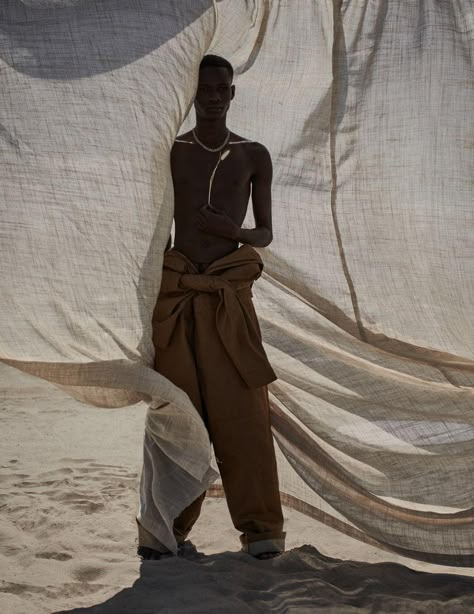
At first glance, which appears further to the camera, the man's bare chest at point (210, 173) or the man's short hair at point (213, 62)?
the man's bare chest at point (210, 173)

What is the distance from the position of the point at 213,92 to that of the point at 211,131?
0.18 metres

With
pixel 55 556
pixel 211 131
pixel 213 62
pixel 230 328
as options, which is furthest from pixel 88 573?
pixel 213 62

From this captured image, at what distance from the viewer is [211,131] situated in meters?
3.84

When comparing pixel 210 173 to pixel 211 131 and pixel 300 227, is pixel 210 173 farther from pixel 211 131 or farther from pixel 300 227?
pixel 300 227

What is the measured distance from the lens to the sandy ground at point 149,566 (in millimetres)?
3375

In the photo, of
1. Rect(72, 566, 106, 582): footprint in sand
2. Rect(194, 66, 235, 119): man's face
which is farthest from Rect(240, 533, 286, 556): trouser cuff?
Rect(194, 66, 235, 119): man's face

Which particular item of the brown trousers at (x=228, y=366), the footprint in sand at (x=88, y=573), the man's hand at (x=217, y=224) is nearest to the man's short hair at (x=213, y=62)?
the man's hand at (x=217, y=224)

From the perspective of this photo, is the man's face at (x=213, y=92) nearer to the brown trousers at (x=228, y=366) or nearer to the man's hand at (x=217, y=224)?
the man's hand at (x=217, y=224)

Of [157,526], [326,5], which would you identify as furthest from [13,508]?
[326,5]

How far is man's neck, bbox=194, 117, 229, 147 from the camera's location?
383 cm

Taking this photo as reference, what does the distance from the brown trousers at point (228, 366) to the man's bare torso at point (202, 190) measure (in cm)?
7

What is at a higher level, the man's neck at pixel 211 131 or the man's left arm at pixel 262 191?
the man's neck at pixel 211 131

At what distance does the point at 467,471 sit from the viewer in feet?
12.8

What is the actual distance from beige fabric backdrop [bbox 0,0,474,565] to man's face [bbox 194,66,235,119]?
13 centimetres
